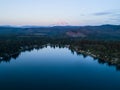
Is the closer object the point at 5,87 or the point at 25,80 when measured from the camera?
the point at 5,87

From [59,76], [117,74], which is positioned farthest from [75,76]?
[117,74]

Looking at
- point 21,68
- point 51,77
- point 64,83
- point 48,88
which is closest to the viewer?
point 48,88

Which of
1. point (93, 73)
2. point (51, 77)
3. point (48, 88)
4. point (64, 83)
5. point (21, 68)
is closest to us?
point (48, 88)

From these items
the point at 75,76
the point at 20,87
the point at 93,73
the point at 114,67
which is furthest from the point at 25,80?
the point at 114,67

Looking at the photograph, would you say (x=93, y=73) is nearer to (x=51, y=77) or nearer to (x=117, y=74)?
(x=117, y=74)

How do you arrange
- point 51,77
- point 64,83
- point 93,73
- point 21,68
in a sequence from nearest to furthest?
point 64,83, point 51,77, point 93,73, point 21,68

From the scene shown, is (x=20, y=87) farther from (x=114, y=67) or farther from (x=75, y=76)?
(x=114, y=67)

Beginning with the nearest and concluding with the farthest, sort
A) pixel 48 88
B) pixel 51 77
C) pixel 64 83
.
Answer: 1. pixel 48 88
2. pixel 64 83
3. pixel 51 77

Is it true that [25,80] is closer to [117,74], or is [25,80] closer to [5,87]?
[5,87]

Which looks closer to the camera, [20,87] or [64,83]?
[20,87]
